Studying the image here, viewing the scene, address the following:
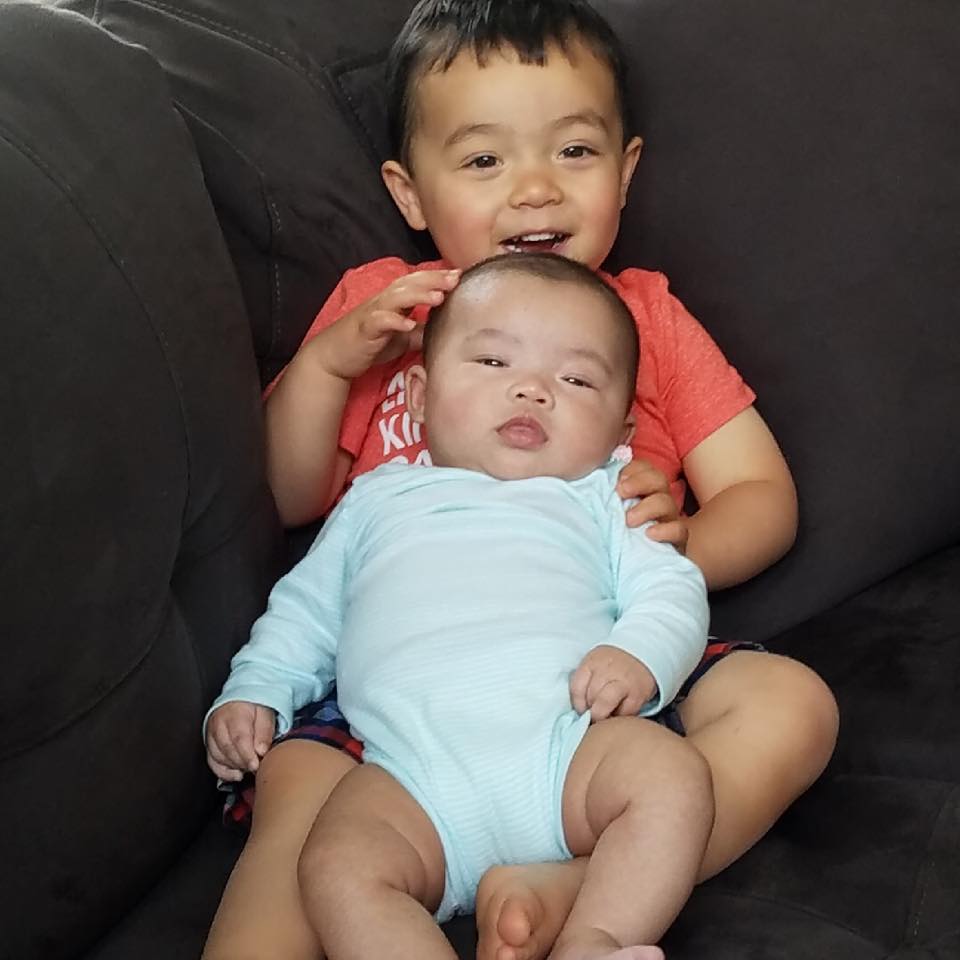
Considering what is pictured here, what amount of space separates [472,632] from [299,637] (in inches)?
7.2

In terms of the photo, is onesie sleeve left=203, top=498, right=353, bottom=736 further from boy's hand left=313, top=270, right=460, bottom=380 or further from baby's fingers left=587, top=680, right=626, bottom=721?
baby's fingers left=587, top=680, right=626, bottom=721

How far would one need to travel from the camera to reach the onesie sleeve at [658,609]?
1079 mm

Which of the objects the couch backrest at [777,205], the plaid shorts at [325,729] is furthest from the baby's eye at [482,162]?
the plaid shorts at [325,729]

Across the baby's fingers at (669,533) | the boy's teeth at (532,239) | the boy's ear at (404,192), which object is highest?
the boy's ear at (404,192)

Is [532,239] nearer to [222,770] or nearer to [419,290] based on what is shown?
[419,290]

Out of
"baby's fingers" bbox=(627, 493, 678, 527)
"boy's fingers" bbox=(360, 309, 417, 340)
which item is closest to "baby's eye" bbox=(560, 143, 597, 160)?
"boy's fingers" bbox=(360, 309, 417, 340)

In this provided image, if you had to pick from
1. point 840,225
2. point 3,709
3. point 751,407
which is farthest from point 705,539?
point 3,709

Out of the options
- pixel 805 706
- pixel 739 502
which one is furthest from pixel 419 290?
pixel 805 706

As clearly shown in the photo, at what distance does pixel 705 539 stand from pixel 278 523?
398 mm

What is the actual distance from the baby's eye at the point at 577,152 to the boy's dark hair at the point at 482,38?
2.4 inches

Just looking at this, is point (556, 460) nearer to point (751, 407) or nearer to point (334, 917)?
point (751, 407)

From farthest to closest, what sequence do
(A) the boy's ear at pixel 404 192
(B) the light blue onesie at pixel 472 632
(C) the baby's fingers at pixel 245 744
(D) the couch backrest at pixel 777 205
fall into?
(A) the boy's ear at pixel 404 192 < (D) the couch backrest at pixel 777 205 < (C) the baby's fingers at pixel 245 744 < (B) the light blue onesie at pixel 472 632

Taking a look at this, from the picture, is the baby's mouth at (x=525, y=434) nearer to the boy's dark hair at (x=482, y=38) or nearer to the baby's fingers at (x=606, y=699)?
the baby's fingers at (x=606, y=699)

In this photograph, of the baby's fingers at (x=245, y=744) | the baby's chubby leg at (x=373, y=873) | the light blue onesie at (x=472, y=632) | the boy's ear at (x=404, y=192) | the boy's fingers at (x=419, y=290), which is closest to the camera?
the baby's chubby leg at (x=373, y=873)
